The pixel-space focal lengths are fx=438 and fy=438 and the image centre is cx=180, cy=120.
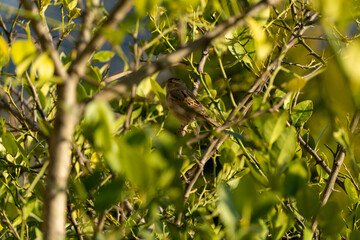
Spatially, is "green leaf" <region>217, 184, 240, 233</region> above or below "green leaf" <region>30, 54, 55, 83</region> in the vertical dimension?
below

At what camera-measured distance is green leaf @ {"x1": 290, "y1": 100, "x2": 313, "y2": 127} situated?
1088mm

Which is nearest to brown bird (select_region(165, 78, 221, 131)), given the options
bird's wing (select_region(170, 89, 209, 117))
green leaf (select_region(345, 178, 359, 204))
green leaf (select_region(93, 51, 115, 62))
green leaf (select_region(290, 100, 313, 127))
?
bird's wing (select_region(170, 89, 209, 117))

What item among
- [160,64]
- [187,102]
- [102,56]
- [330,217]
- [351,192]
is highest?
[102,56]

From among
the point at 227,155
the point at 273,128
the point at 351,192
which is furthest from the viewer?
the point at 227,155

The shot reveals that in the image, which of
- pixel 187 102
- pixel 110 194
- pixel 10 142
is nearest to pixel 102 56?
pixel 10 142

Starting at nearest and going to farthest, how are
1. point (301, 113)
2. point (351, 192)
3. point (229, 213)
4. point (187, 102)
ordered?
point (229, 213) < point (351, 192) < point (301, 113) < point (187, 102)

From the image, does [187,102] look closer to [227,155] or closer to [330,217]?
[227,155]

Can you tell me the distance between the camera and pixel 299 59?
209 cm

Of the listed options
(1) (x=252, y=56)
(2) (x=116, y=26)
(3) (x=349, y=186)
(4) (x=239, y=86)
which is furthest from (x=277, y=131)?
(4) (x=239, y=86)

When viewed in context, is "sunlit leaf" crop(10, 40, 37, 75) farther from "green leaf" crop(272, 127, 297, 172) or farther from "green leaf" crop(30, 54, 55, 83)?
"green leaf" crop(272, 127, 297, 172)

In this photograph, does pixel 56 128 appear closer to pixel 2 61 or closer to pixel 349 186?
pixel 2 61

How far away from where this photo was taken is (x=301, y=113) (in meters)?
1.11

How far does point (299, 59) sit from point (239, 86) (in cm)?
44

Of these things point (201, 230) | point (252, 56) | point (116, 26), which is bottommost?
point (201, 230)
